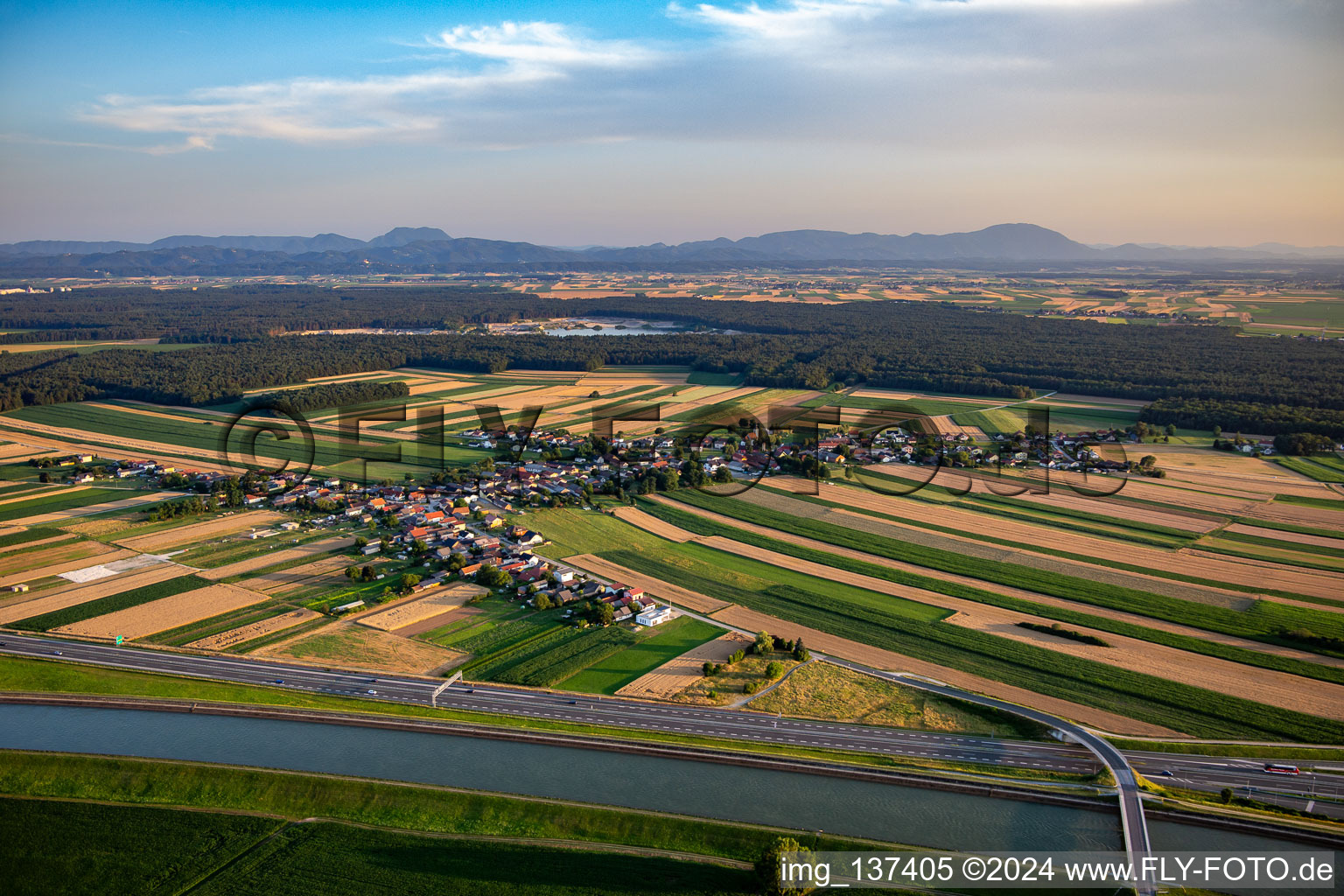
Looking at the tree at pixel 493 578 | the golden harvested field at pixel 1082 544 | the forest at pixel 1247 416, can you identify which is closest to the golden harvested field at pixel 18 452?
the tree at pixel 493 578

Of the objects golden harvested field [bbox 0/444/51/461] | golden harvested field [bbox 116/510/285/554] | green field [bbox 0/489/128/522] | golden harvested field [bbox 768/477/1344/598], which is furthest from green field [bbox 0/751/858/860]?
golden harvested field [bbox 0/444/51/461]

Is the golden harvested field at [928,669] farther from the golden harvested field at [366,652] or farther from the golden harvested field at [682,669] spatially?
the golden harvested field at [366,652]

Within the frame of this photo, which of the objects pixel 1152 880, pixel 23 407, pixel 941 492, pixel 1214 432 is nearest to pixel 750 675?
pixel 1152 880

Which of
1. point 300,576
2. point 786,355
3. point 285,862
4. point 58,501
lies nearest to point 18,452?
point 58,501

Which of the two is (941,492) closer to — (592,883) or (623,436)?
(623,436)

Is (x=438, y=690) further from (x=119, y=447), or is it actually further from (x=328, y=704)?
(x=119, y=447)

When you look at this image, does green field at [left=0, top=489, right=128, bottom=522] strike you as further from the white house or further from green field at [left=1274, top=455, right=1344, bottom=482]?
green field at [left=1274, top=455, right=1344, bottom=482]
